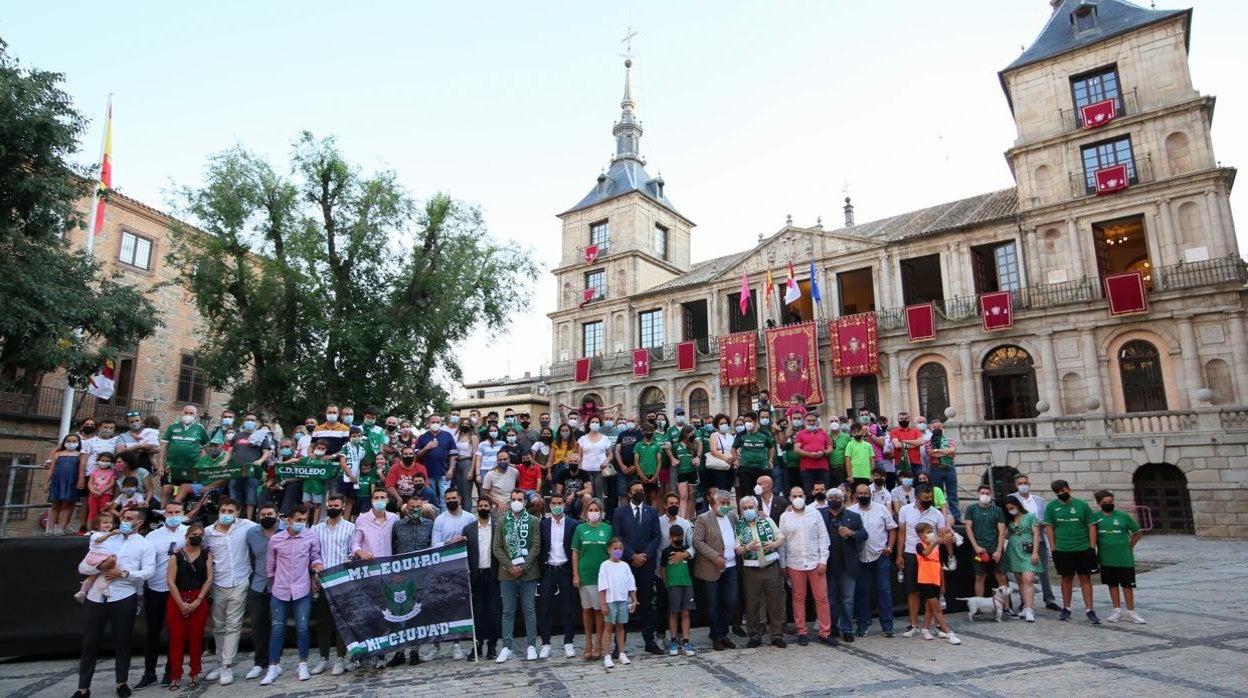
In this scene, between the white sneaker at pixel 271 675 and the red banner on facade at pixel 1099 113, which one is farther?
the red banner on facade at pixel 1099 113

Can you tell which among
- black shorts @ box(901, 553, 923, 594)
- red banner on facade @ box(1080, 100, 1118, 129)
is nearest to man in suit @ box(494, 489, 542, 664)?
black shorts @ box(901, 553, 923, 594)

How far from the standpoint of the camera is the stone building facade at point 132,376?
2258cm

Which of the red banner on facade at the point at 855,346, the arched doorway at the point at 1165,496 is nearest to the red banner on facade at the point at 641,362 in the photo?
the red banner on facade at the point at 855,346

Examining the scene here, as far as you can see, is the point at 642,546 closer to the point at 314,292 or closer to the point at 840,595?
the point at 840,595

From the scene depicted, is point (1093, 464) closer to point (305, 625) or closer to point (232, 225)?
point (305, 625)

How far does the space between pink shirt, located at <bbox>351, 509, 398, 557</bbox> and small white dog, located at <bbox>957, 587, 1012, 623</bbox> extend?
27.4ft

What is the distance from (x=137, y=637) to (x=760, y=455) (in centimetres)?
959

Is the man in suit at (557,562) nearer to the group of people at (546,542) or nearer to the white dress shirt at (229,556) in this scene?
the group of people at (546,542)

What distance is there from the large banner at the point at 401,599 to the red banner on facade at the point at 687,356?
82.4 feet

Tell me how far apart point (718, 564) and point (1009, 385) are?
22.0 meters

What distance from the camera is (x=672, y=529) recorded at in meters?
8.73

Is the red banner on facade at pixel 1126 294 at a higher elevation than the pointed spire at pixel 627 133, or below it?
below

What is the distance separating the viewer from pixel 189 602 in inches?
310

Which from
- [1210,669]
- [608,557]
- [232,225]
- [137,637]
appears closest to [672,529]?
[608,557]
